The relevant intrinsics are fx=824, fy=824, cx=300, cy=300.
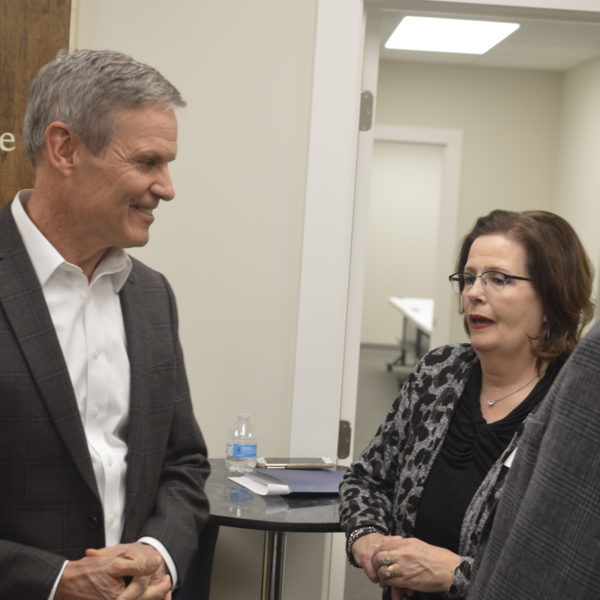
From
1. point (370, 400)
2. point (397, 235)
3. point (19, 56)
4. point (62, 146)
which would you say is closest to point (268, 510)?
point (62, 146)

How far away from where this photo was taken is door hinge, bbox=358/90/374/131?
107 inches

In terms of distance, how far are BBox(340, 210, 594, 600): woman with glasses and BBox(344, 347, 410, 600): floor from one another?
2.15 m

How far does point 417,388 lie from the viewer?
1.89 metres

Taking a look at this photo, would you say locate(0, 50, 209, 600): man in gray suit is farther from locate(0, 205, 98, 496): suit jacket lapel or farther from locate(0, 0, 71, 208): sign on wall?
locate(0, 0, 71, 208): sign on wall

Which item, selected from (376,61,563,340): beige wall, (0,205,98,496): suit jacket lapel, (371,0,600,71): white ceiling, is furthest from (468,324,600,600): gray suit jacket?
(376,61,563,340): beige wall

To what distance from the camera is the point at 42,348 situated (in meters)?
1.32

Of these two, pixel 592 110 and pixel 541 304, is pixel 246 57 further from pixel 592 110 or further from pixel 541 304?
pixel 592 110

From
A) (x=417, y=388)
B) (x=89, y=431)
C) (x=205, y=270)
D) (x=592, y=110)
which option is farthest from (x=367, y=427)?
(x=89, y=431)

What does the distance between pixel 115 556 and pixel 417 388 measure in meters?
0.81

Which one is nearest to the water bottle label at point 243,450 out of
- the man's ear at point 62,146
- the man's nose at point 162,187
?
the man's nose at point 162,187

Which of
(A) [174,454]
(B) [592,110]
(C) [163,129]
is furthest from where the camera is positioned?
(B) [592,110]

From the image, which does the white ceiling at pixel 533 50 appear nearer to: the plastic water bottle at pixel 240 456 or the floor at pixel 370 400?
the plastic water bottle at pixel 240 456

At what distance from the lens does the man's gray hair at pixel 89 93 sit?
1379 mm

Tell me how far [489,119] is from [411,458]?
579 centimetres
